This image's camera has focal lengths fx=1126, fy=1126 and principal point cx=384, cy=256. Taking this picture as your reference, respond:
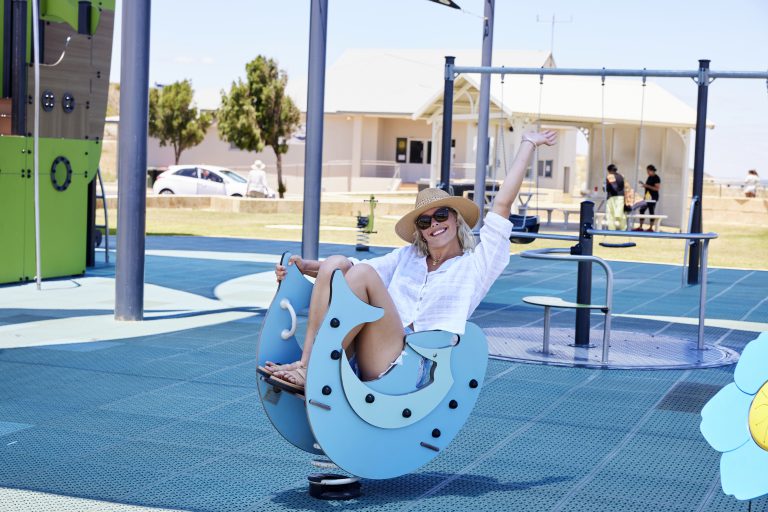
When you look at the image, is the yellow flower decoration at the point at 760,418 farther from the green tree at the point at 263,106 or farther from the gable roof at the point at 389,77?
the gable roof at the point at 389,77

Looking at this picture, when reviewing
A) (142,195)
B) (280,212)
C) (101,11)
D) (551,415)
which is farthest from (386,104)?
(551,415)

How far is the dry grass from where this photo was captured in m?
20.7

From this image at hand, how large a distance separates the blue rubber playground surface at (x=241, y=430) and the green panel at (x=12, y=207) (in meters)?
1.51

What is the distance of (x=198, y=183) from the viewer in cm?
3488

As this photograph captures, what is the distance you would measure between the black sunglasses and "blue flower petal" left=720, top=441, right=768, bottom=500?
1.71 m

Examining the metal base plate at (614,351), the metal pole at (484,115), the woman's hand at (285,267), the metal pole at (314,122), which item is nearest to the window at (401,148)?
the metal pole at (484,115)

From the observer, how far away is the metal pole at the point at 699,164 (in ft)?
35.9

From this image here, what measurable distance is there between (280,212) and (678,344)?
20.8 metres

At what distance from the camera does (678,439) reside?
621 centimetres

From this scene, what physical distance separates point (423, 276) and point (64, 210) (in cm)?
912

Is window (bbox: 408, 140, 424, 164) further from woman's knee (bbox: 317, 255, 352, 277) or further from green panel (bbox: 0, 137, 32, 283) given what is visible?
woman's knee (bbox: 317, 255, 352, 277)

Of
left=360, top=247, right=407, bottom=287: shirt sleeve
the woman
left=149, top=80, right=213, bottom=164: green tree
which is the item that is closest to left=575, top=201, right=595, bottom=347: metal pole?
left=360, top=247, right=407, bottom=287: shirt sleeve

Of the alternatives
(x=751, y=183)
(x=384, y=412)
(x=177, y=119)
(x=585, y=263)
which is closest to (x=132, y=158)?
(x=585, y=263)

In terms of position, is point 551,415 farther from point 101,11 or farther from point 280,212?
point 280,212
